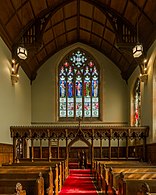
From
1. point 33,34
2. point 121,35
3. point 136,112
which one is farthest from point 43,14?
point 136,112

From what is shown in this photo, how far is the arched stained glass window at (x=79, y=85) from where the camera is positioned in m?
22.0

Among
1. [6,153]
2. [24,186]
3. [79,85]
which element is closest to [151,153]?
[6,153]

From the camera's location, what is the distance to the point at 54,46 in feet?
68.9

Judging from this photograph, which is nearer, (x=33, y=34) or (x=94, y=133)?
(x=33, y=34)

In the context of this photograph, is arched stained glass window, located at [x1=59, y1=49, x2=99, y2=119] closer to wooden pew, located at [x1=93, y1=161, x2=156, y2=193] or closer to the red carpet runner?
the red carpet runner

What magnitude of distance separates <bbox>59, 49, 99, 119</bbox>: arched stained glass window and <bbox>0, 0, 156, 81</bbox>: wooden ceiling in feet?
7.62

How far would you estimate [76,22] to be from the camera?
744 inches

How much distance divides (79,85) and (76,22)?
14.8 ft

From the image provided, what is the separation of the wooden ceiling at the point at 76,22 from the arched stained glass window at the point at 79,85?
7.62 feet

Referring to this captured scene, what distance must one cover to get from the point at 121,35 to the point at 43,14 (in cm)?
330

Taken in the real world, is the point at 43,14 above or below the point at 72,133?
above

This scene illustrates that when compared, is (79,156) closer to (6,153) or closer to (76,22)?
(6,153)

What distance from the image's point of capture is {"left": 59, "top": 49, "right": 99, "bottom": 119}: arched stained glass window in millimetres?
21984

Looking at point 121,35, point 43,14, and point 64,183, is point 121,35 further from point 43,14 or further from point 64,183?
point 64,183
